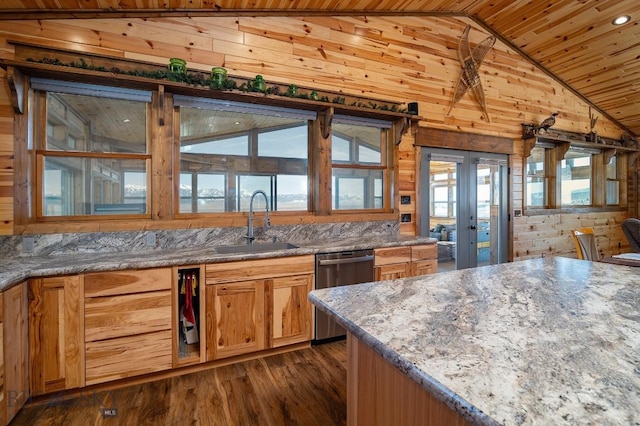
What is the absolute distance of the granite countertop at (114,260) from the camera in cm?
200

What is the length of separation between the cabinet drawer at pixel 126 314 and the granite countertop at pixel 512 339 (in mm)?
1459

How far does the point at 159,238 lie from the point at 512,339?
2712mm

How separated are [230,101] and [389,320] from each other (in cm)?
265

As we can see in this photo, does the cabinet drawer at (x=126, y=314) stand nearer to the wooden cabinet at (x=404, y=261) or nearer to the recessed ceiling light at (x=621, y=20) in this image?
the wooden cabinet at (x=404, y=261)

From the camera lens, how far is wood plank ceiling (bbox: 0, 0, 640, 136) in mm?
2670

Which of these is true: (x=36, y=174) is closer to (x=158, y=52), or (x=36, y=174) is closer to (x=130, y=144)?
(x=130, y=144)

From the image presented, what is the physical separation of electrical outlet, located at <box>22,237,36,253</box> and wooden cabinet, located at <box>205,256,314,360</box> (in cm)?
132

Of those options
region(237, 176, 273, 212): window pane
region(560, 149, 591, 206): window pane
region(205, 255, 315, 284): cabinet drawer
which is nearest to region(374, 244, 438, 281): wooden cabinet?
region(205, 255, 315, 284): cabinet drawer

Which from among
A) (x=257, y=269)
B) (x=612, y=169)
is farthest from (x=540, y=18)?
(x=257, y=269)

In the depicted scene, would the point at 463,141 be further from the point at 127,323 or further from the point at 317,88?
the point at 127,323

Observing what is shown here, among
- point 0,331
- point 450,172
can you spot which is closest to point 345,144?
point 450,172

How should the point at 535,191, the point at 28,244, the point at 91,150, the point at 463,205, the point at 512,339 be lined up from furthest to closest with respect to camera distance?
the point at 535,191 < the point at 463,205 < the point at 91,150 < the point at 28,244 < the point at 512,339

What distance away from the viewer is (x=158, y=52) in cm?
286

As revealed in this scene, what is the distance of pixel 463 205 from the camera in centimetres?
447
